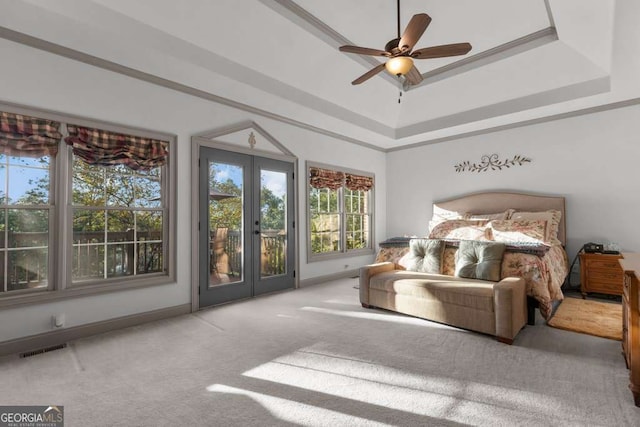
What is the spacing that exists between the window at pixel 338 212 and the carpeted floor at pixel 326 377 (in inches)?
92.1

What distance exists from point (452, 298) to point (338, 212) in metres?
3.05

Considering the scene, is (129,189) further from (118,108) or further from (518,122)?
(518,122)

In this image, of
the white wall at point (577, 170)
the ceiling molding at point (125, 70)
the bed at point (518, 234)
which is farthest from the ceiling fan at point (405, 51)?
the white wall at point (577, 170)

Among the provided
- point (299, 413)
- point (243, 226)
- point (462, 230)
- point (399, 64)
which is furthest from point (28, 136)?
point (462, 230)

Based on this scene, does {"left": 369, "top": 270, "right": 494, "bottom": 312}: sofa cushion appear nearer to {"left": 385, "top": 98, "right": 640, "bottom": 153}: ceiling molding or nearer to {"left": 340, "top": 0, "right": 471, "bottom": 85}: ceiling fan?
{"left": 340, "top": 0, "right": 471, "bottom": 85}: ceiling fan

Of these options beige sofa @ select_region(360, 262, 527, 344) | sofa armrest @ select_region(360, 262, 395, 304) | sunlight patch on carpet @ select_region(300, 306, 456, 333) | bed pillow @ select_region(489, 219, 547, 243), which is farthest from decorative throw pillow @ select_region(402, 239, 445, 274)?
bed pillow @ select_region(489, 219, 547, 243)

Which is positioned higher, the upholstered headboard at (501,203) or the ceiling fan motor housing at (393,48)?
the ceiling fan motor housing at (393,48)

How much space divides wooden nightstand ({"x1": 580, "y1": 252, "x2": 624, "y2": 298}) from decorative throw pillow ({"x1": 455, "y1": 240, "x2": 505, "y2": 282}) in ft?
5.85

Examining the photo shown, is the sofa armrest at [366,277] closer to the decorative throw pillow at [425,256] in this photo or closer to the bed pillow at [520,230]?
the decorative throw pillow at [425,256]

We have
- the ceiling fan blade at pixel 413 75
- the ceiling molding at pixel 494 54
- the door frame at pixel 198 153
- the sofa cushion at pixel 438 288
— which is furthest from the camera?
the door frame at pixel 198 153

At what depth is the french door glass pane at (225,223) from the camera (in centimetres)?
401

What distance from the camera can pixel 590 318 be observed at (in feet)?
10.9

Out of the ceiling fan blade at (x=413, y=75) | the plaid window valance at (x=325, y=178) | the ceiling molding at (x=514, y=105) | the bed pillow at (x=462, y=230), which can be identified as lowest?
the bed pillow at (x=462, y=230)

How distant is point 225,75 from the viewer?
133 inches
